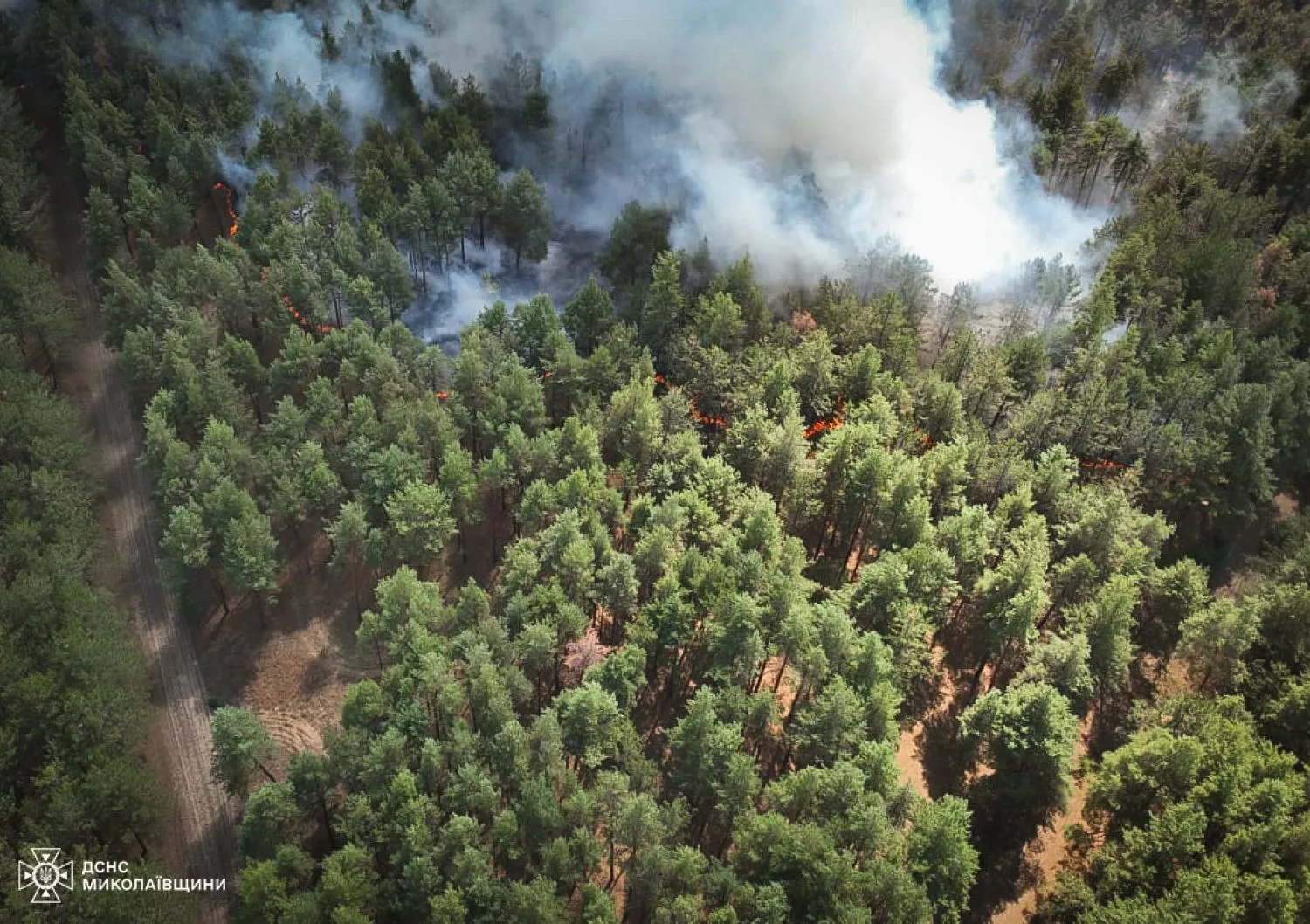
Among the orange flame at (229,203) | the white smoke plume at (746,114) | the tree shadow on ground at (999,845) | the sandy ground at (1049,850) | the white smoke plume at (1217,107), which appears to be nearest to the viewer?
the sandy ground at (1049,850)

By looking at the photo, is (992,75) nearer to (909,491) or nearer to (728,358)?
(728,358)

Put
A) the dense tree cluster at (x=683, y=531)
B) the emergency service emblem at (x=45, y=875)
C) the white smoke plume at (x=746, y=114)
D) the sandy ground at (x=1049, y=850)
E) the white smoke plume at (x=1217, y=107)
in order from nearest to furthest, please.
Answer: the emergency service emblem at (x=45, y=875) < the dense tree cluster at (x=683, y=531) < the sandy ground at (x=1049, y=850) < the white smoke plume at (x=746, y=114) < the white smoke plume at (x=1217, y=107)

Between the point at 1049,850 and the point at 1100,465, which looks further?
the point at 1100,465

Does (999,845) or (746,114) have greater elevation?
(746,114)

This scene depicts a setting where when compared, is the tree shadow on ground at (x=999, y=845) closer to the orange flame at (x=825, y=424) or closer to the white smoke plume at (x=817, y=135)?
the orange flame at (x=825, y=424)

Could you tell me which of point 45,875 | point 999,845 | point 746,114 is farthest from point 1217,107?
point 45,875

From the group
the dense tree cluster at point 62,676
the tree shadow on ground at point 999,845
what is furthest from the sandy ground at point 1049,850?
the dense tree cluster at point 62,676

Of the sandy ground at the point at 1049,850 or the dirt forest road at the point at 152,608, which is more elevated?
the dirt forest road at the point at 152,608

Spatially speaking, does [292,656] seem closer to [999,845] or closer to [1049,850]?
[999,845]

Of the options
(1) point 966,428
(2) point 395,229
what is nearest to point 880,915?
(1) point 966,428
